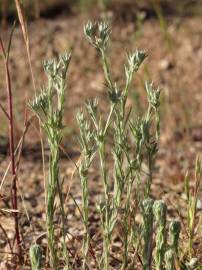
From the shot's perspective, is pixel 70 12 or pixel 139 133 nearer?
pixel 139 133

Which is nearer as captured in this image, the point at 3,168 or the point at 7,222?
the point at 7,222

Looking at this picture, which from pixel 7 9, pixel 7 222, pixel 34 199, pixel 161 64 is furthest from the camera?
pixel 7 9

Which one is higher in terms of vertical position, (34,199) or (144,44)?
(144,44)

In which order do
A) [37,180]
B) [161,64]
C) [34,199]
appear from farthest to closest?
[161,64] < [37,180] < [34,199]

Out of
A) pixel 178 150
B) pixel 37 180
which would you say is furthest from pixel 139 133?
pixel 178 150

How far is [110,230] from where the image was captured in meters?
2.23

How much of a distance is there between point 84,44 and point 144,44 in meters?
0.46

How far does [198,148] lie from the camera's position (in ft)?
15.2

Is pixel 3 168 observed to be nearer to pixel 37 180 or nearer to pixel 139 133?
pixel 37 180

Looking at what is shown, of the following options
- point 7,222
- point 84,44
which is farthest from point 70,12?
point 7,222

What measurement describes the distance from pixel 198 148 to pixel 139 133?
7.98ft

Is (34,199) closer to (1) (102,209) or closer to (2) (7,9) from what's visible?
(1) (102,209)

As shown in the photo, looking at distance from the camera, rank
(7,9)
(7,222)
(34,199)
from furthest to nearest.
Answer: (7,9) → (34,199) → (7,222)

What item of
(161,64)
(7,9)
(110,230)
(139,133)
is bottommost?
(110,230)
